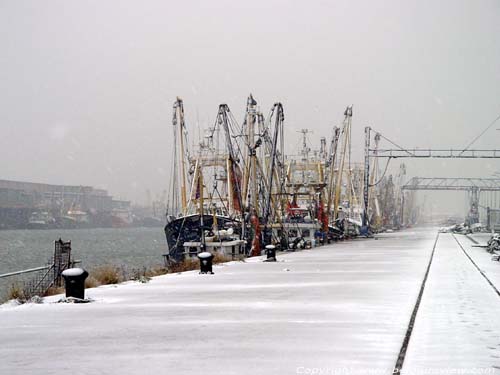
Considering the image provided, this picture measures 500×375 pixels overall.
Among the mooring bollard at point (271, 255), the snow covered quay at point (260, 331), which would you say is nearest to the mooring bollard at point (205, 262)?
the snow covered quay at point (260, 331)

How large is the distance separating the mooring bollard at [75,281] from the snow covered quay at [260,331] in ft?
1.40

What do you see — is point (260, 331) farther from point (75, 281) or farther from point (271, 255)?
point (271, 255)

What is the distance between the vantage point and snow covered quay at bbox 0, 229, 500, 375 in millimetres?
9906

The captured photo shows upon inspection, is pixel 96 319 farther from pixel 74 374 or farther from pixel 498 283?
pixel 498 283

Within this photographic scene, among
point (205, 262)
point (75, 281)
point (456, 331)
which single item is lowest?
point (205, 262)

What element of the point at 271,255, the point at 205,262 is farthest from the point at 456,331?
the point at 271,255

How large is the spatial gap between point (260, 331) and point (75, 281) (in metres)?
6.43

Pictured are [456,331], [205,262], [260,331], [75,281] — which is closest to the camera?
[456,331]

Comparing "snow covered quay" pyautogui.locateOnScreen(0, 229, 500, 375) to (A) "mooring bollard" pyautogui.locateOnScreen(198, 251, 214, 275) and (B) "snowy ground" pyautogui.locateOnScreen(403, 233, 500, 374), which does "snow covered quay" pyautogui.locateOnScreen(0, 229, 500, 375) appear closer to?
(B) "snowy ground" pyautogui.locateOnScreen(403, 233, 500, 374)

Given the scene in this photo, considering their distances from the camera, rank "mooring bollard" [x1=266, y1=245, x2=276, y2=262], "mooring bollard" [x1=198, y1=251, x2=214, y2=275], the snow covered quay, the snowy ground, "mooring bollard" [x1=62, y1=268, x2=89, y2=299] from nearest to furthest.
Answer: the snowy ground < the snow covered quay < "mooring bollard" [x1=62, y1=268, x2=89, y2=299] < "mooring bollard" [x1=198, y1=251, x2=214, y2=275] < "mooring bollard" [x1=266, y1=245, x2=276, y2=262]

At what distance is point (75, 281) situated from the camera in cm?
1784

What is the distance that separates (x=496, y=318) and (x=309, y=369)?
20.0 ft

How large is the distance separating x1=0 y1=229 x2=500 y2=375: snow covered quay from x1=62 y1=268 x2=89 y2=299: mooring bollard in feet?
1.40

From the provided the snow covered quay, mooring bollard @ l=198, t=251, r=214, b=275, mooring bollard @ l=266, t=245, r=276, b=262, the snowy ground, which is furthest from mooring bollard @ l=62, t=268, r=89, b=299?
mooring bollard @ l=266, t=245, r=276, b=262
